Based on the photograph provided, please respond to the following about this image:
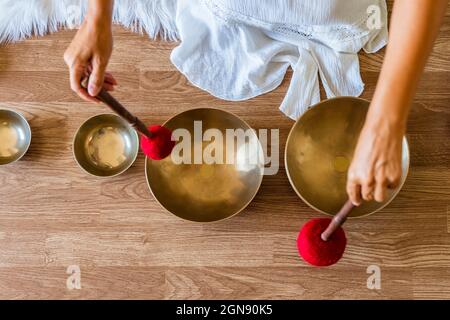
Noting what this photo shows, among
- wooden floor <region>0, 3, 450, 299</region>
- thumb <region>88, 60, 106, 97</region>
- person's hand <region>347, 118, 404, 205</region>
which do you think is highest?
thumb <region>88, 60, 106, 97</region>

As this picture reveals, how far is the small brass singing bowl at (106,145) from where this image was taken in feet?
3.34

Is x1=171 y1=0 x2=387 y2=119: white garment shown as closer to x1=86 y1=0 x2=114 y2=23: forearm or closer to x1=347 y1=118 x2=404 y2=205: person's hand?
x1=86 y1=0 x2=114 y2=23: forearm

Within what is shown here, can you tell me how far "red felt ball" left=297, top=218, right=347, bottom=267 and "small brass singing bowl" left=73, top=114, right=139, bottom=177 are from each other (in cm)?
41

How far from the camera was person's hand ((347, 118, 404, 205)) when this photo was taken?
0.62 metres

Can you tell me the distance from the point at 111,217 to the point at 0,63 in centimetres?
47

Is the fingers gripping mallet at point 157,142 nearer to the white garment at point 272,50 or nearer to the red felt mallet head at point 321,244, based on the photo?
the white garment at point 272,50

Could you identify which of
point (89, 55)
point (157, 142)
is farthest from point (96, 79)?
point (157, 142)

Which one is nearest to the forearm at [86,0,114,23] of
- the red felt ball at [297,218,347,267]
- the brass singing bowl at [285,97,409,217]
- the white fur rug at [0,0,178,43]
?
the white fur rug at [0,0,178,43]

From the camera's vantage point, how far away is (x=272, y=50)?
1.04 metres

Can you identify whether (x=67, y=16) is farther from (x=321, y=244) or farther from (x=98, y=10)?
(x=321, y=244)

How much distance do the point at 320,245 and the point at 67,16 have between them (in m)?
0.80
